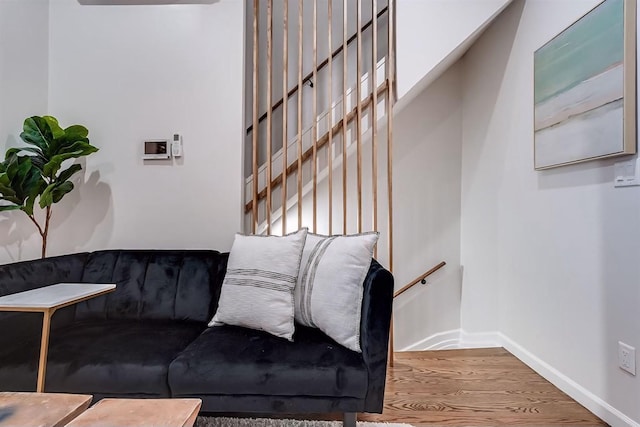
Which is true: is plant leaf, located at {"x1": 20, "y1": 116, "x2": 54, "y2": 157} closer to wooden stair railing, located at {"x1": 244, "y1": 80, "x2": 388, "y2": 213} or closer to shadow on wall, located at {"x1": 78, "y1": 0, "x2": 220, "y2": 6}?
shadow on wall, located at {"x1": 78, "y1": 0, "x2": 220, "y2": 6}

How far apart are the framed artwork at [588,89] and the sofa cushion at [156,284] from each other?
6.61 feet

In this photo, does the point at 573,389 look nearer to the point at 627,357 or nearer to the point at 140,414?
the point at 627,357

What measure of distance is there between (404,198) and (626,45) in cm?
180

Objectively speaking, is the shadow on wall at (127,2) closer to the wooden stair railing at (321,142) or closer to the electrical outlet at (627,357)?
the wooden stair railing at (321,142)

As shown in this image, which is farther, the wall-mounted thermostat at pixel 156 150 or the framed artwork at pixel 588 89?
the wall-mounted thermostat at pixel 156 150

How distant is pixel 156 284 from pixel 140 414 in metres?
1.26

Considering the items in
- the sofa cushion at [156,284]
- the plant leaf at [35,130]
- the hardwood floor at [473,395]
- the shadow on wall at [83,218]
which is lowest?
the hardwood floor at [473,395]

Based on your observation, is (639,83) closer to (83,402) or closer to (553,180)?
(553,180)

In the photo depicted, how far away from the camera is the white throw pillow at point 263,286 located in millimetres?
1772

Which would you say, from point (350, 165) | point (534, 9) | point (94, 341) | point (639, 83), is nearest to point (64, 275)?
point (94, 341)

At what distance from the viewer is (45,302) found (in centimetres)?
134

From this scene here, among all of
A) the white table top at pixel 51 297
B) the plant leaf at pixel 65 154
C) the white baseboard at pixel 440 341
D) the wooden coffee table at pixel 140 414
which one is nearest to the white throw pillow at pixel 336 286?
the wooden coffee table at pixel 140 414

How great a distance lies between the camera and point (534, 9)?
2391 mm

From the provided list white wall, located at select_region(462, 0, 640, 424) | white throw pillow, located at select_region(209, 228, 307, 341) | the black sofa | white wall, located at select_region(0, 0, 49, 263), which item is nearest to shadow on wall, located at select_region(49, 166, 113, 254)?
white wall, located at select_region(0, 0, 49, 263)
